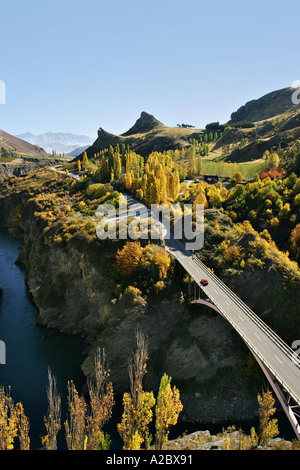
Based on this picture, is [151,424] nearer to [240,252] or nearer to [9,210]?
[240,252]

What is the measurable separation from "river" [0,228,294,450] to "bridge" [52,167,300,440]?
973cm

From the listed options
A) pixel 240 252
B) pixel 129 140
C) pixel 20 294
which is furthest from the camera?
pixel 129 140

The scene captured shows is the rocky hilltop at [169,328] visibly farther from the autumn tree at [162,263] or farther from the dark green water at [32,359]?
the dark green water at [32,359]

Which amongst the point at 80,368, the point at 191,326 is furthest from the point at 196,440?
the point at 80,368

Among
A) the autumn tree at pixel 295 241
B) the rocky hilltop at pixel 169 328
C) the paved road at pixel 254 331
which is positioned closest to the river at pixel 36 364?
the rocky hilltop at pixel 169 328

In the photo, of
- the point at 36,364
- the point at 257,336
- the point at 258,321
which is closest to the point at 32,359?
the point at 36,364

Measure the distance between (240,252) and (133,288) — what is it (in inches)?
750

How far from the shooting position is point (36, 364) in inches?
1441

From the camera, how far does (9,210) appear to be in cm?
10844

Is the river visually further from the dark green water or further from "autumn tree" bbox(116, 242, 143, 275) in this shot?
"autumn tree" bbox(116, 242, 143, 275)

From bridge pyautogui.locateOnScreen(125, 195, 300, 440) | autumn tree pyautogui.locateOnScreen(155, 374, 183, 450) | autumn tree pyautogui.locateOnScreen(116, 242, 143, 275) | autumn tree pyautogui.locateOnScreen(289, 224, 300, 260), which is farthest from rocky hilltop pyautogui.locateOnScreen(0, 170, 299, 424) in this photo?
autumn tree pyautogui.locateOnScreen(289, 224, 300, 260)

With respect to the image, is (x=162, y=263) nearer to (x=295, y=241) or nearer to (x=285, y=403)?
(x=285, y=403)

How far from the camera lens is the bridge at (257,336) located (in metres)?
22.9

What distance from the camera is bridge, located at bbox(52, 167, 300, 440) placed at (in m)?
22.9
